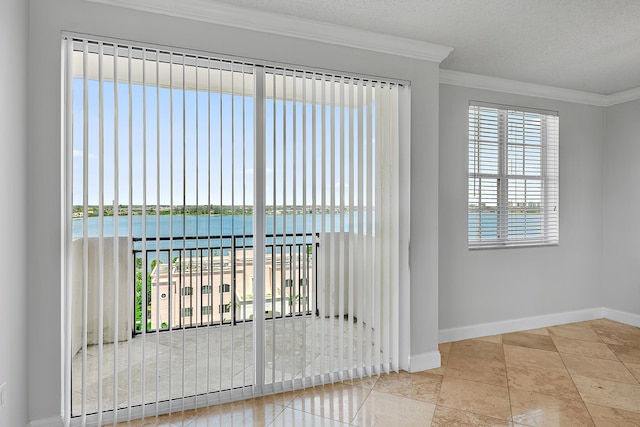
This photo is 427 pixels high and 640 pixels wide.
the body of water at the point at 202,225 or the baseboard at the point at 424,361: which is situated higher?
the body of water at the point at 202,225

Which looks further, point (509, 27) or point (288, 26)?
point (509, 27)

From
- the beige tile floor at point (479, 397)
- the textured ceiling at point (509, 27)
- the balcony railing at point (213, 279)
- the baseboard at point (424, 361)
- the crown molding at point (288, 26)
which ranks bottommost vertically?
the beige tile floor at point (479, 397)

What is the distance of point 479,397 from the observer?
263 cm

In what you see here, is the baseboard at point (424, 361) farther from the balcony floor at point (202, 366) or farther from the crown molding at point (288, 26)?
the crown molding at point (288, 26)

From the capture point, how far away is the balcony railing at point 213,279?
2.37m

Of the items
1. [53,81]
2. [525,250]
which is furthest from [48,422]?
[525,250]

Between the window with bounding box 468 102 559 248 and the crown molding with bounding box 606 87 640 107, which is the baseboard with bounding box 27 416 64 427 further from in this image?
the crown molding with bounding box 606 87 640 107

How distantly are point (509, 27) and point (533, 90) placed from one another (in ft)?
5.25

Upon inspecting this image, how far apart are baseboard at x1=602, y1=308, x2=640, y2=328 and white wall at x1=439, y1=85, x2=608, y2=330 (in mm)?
123

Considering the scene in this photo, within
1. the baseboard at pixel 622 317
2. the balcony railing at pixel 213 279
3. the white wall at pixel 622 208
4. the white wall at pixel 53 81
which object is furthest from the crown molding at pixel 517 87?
the baseboard at pixel 622 317

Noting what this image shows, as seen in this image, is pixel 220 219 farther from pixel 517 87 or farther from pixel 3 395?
pixel 517 87

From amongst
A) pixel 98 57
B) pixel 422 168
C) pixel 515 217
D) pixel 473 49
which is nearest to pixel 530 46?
pixel 473 49

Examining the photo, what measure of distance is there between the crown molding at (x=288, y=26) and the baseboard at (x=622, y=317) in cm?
361

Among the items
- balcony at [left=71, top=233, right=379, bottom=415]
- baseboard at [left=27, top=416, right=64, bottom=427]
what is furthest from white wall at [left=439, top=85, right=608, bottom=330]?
baseboard at [left=27, top=416, right=64, bottom=427]
